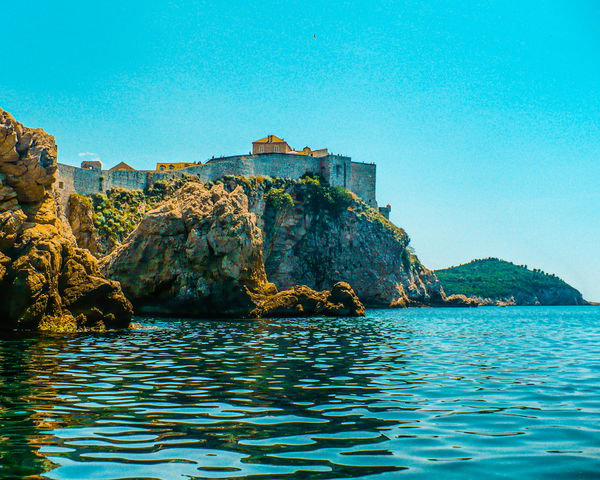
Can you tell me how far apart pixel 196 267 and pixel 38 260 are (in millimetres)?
21474

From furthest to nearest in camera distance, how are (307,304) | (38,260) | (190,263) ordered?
1. (307,304)
2. (190,263)
3. (38,260)

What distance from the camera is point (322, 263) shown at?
84188 mm

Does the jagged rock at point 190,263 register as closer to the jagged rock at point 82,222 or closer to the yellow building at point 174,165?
the jagged rock at point 82,222

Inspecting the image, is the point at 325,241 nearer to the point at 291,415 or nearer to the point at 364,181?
the point at 364,181

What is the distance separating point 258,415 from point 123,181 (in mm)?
61987

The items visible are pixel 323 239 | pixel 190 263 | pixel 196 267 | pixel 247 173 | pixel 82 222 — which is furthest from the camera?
pixel 323 239

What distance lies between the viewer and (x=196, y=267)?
143ft

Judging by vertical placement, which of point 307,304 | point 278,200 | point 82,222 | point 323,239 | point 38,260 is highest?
point 278,200

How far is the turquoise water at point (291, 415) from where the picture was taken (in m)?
6.33

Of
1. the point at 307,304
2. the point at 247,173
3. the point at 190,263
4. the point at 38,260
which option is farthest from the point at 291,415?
the point at 247,173

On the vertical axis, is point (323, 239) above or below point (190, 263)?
above

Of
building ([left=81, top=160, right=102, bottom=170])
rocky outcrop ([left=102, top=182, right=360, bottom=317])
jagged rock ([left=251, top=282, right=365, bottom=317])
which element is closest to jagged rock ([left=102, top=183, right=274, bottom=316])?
rocky outcrop ([left=102, top=182, right=360, bottom=317])

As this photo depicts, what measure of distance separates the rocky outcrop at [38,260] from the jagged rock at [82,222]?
2621cm

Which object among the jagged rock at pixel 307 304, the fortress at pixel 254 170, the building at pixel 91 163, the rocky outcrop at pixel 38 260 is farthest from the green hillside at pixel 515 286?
the rocky outcrop at pixel 38 260
